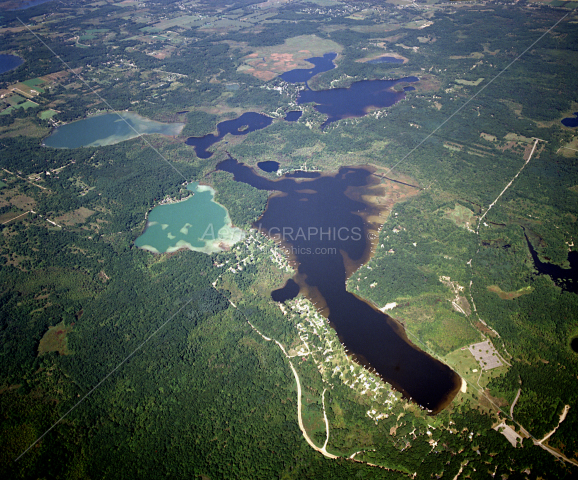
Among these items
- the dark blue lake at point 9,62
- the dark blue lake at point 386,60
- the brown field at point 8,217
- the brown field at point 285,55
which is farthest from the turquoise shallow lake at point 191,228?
the dark blue lake at point 9,62

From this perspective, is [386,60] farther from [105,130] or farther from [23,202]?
[23,202]

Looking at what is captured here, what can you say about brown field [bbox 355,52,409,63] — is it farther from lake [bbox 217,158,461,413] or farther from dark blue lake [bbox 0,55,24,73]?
dark blue lake [bbox 0,55,24,73]

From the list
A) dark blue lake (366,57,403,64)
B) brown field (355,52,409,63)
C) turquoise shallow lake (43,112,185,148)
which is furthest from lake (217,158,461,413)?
brown field (355,52,409,63)

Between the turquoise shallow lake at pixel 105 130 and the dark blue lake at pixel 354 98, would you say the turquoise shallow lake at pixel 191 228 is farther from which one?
the dark blue lake at pixel 354 98

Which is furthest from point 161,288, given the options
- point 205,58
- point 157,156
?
point 205,58

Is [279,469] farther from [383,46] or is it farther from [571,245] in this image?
[383,46]

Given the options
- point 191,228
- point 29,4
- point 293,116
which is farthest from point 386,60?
point 29,4
